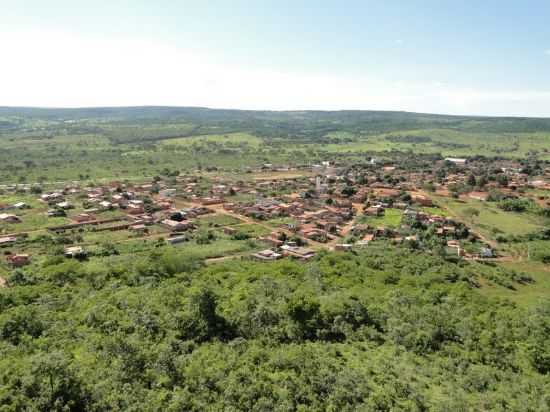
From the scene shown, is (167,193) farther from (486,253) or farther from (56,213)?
(486,253)

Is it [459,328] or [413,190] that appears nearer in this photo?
[459,328]

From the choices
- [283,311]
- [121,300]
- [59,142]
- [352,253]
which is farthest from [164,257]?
[59,142]

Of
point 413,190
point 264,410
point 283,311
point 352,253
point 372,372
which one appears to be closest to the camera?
point 264,410

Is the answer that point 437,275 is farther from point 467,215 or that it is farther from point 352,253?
point 467,215

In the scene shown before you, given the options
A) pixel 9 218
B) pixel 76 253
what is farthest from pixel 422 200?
pixel 9 218

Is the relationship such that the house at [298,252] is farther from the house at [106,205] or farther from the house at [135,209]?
the house at [106,205]

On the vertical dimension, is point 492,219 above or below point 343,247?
above
